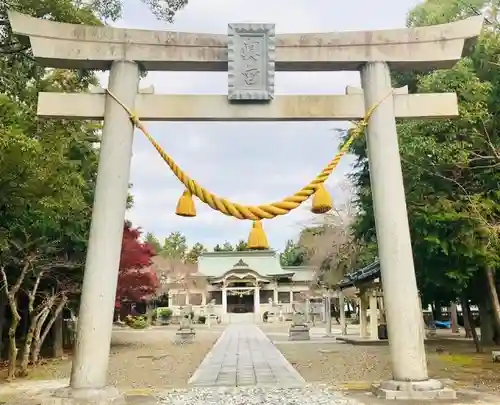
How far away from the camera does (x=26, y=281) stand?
1312 centimetres

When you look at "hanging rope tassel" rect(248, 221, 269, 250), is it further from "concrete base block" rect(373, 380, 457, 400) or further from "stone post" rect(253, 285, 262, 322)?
"stone post" rect(253, 285, 262, 322)

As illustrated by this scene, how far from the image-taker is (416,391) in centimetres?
605

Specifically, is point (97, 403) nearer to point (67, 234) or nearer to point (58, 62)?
point (58, 62)

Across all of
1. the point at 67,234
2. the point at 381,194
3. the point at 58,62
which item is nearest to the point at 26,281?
the point at 67,234

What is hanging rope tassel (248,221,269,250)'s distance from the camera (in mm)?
6547

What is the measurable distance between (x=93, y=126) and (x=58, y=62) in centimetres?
813

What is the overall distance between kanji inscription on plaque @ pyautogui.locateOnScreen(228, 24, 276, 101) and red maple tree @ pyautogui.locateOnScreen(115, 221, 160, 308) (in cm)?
1089

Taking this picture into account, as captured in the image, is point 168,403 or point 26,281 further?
point 26,281

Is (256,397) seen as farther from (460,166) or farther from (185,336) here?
(185,336)

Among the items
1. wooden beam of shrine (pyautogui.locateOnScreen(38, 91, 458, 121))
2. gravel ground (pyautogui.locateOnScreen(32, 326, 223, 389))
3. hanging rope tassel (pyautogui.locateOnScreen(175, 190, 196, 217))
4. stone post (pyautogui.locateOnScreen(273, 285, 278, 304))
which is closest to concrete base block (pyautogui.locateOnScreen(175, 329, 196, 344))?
gravel ground (pyautogui.locateOnScreen(32, 326, 223, 389))

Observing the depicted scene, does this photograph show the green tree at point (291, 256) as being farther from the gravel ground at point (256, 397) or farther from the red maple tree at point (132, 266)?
the gravel ground at point (256, 397)

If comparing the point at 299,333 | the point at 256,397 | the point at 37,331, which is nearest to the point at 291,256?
the point at 299,333

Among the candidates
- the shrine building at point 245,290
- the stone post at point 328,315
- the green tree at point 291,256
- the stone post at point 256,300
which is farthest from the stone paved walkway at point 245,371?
the green tree at point 291,256

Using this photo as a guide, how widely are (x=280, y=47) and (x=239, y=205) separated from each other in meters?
2.13
